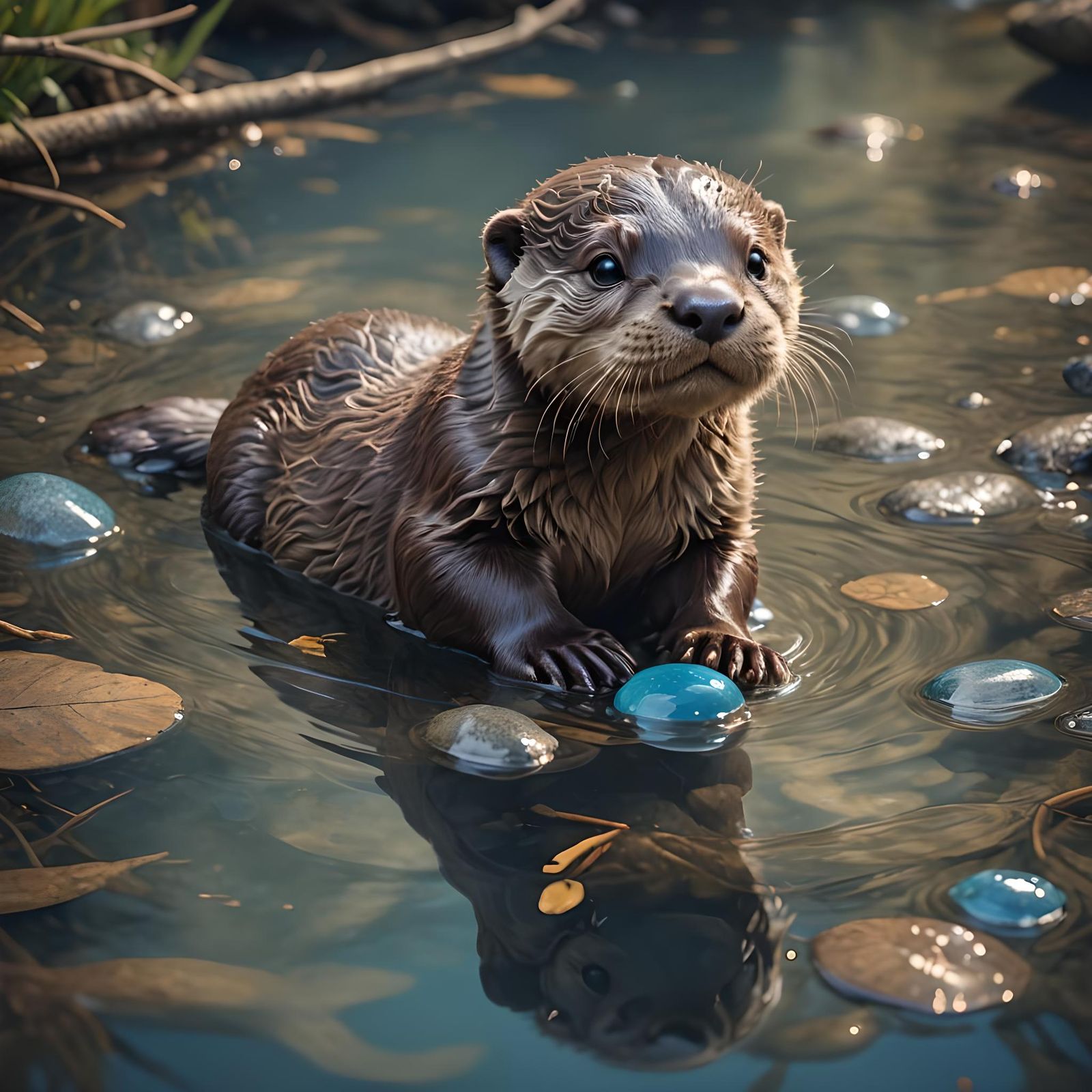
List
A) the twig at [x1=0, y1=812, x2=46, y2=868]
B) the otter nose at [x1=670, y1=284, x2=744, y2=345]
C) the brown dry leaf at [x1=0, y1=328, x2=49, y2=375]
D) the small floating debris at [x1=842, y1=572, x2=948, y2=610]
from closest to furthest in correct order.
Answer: the twig at [x1=0, y1=812, x2=46, y2=868], the otter nose at [x1=670, y1=284, x2=744, y2=345], the small floating debris at [x1=842, y1=572, x2=948, y2=610], the brown dry leaf at [x1=0, y1=328, x2=49, y2=375]

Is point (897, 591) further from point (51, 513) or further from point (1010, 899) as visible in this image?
point (51, 513)

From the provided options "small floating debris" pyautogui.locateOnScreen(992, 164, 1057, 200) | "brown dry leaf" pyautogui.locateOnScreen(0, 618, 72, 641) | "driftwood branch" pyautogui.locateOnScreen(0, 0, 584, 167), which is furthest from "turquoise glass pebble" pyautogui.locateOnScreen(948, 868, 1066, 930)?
"small floating debris" pyautogui.locateOnScreen(992, 164, 1057, 200)

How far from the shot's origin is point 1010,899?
1.96m

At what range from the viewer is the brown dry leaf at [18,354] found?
429 cm

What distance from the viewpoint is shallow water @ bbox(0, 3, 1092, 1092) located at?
174 centimetres

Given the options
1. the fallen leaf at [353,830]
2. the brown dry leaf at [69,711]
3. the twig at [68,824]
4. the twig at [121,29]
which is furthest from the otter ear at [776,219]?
the twig at [121,29]

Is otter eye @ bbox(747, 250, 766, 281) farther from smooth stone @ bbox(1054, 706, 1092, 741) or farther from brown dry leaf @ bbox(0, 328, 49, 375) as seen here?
brown dry leaf @ bbox(0, 328, 49, 375)

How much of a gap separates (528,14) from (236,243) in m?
3.50

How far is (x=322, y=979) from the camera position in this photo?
184 cm

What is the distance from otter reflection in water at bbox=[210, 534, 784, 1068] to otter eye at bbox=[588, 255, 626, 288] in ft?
2.47

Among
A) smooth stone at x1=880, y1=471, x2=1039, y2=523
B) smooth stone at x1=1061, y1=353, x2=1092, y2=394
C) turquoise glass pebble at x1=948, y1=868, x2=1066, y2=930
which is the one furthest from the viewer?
smooth stone at x1=1061, y1=353, x2=1092, y2=394

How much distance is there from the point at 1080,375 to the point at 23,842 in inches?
130

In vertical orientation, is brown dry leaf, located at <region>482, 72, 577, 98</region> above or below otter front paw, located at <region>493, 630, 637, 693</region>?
below

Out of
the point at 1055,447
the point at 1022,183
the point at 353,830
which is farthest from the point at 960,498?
the point at 1022,183
